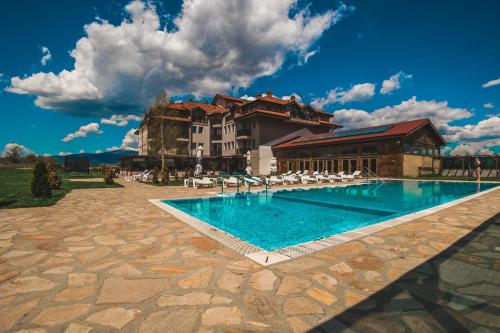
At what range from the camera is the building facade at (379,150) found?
2345 centimetres

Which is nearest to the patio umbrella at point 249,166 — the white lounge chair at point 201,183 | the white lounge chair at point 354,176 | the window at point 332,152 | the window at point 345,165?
the white lounge chair at point 201,183

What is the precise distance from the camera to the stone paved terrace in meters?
2.13

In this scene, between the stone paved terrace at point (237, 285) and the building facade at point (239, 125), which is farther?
the building facade at point (239, 125)

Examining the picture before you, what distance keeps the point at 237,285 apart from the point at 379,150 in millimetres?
25545

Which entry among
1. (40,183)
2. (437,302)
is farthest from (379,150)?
(40,183)

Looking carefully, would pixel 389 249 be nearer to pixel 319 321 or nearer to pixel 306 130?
pixel 319 321

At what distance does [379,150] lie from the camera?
80.3ft

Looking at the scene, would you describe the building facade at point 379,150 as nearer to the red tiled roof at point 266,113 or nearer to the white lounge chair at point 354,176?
the white lounge chair at point 354,176

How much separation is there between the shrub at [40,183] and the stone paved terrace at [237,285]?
605 cm

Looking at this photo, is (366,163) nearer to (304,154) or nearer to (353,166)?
(353,166)

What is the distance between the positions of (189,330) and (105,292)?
3.95 feet

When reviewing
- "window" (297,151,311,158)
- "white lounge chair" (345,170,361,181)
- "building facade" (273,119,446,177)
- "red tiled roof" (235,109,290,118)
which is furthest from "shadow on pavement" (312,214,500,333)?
"red tiled roof" (235,109,290,118)

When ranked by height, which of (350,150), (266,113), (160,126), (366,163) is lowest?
(366,163)

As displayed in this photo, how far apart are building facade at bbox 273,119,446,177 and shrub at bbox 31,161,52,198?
25190 mm
